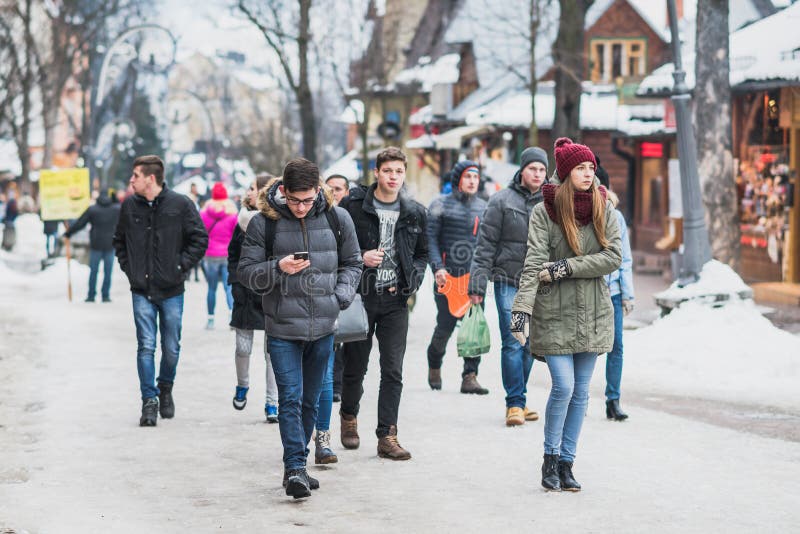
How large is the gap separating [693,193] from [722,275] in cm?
166

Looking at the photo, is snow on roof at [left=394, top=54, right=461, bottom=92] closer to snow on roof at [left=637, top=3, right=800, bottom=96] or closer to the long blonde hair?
snow on roof at [left=637, top=3, right=800, bottom=96]

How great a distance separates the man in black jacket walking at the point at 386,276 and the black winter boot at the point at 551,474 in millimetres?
1323

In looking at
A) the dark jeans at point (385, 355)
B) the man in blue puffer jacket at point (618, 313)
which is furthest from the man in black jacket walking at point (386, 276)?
the man in blue puffer jacket at point (618, 313)

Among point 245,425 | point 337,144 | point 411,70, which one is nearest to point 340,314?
point 245,425

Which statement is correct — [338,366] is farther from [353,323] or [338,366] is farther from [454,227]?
[353,323]

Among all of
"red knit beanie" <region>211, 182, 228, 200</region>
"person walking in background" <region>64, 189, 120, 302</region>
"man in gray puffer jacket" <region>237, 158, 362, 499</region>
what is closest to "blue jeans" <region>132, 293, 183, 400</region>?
"man in gray puffer jacket" <region>237, 158, 362, 499</region>

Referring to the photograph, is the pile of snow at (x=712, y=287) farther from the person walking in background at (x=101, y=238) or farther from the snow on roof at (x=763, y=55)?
the person walking in background at (x=101, y=238)

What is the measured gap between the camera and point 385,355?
8.77 m

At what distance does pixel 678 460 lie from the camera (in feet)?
27.8

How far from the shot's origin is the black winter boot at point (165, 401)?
10.3m

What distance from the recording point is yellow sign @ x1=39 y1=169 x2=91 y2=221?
26.7 m

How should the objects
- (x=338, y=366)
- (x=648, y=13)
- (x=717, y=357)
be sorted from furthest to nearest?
1. (x=648, y=13)
2. (x=717, y=357)
3. (x=338, y=366)

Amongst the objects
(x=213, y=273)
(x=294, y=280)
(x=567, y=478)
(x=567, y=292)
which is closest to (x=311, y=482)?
(x=294, y=280)

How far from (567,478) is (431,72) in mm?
49343
